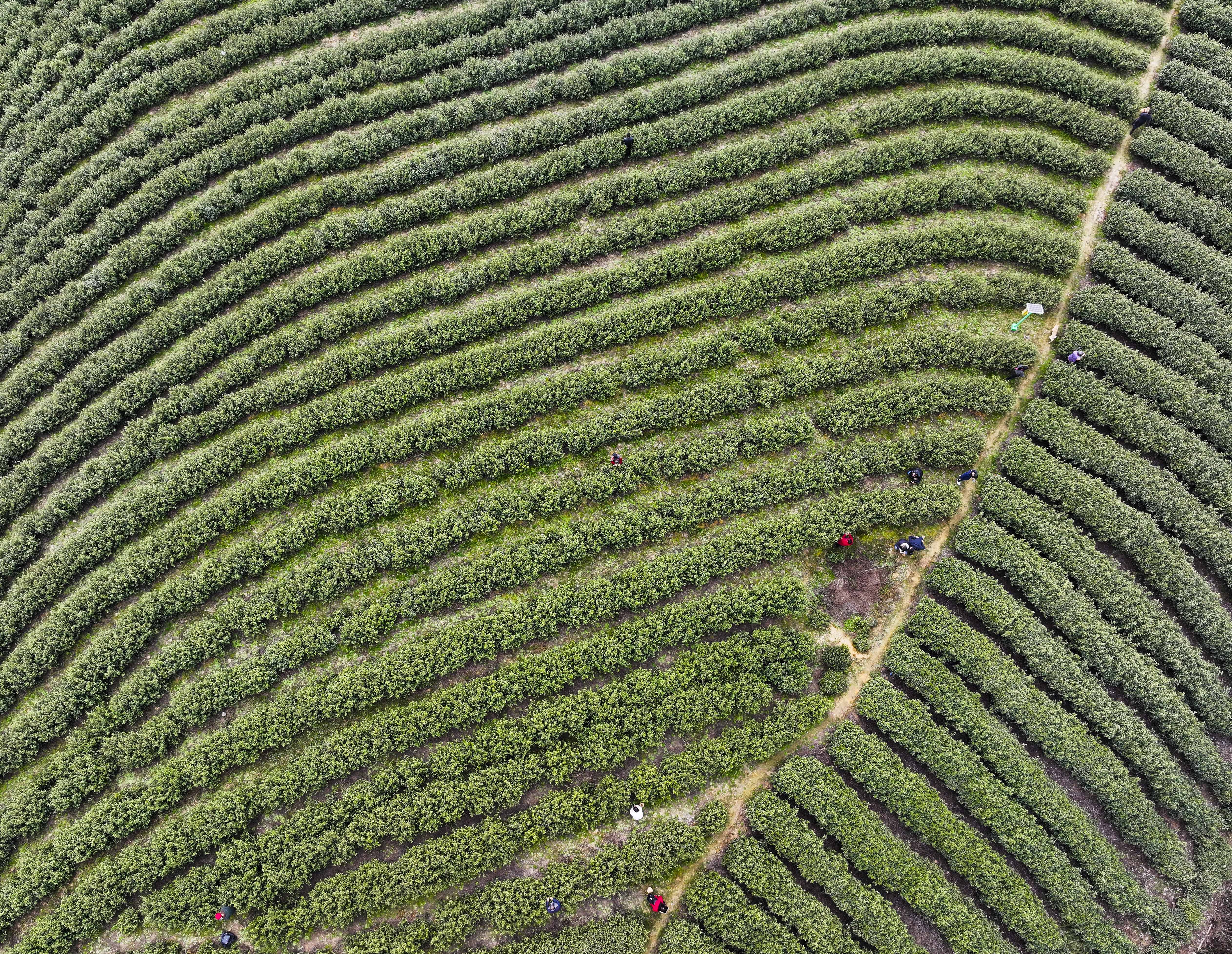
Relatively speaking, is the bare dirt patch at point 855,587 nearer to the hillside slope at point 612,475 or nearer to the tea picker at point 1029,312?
the hillside slope at point 612,475

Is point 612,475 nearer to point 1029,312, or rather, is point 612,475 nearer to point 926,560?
point 926,560

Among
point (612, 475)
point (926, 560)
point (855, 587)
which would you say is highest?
point (612, 475)

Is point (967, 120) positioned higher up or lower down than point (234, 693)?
higher up

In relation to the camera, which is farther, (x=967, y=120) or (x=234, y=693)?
(x=967, y=120)

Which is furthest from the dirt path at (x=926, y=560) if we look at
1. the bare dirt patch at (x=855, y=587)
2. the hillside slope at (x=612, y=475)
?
the bare dirt patch at (x=855, y=587)

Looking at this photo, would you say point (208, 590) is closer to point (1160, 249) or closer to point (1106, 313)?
point (1106, 313)

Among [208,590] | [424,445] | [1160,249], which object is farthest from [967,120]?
[208,590]

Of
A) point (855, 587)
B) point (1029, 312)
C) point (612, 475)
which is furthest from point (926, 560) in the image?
point (612, 475)
